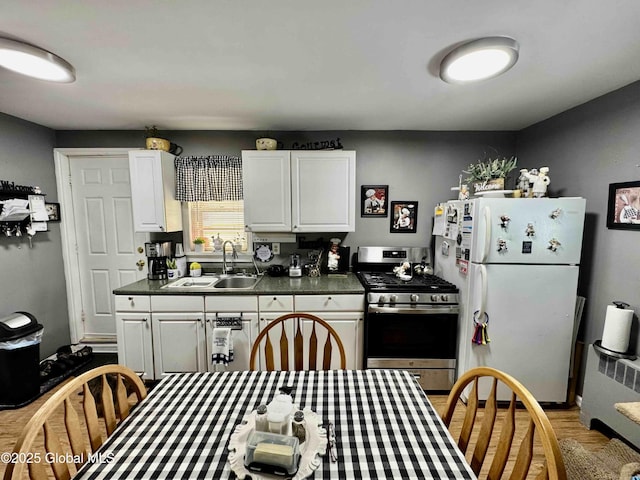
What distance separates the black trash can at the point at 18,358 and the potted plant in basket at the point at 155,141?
1774 mm

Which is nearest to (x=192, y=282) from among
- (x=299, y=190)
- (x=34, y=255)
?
(x=299, y=190)

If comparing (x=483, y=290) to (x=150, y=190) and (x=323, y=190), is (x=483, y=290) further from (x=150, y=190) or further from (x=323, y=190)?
(x=150, y=190)

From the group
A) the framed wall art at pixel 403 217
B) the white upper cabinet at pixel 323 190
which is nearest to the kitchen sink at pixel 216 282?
the white upper cabinet at pixel 323 190

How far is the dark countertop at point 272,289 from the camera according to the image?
7.77 feet

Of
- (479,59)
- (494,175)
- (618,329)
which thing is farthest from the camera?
(494,175)

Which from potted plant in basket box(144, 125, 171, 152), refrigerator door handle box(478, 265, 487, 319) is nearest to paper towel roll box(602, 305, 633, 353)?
refrigerator door handle box(478, 265, 487, 319)

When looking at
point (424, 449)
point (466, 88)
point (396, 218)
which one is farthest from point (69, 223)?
point (466, 88)

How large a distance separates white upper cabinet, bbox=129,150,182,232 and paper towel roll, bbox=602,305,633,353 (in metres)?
3.59

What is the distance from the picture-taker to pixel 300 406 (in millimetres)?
1119

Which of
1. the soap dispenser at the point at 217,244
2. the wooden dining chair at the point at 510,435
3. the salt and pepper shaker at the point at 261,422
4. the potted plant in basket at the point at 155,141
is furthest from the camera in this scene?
the soap dispenser at the point at 217,244

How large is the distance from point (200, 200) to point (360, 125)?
1.81 m

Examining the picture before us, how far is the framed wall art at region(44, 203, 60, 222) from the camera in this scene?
9.12 ft

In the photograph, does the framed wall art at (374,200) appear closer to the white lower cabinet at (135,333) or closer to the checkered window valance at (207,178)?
the checkered window valance at (207,178)

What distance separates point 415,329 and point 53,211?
12.2ft
